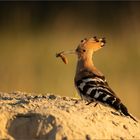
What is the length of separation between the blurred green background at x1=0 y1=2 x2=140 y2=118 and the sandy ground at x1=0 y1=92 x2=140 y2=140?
265 centimetres

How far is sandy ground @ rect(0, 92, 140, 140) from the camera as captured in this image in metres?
6.12

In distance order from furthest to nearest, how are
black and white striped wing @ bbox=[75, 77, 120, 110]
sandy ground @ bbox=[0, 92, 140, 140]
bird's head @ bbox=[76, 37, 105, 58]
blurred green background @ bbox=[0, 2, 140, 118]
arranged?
blurred green background @ bbox=[0, 2, 140, 118] < bird's head @ bbox=[76, 37, 105, 58] < black and white striped wing @ bbox=[75, 77, 120, 110] < sandy ground @ bbox=[0, 92, 140, 140]

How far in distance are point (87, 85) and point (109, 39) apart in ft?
17.6

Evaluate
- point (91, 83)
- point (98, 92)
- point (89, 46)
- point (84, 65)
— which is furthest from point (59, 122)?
point (89, 46)

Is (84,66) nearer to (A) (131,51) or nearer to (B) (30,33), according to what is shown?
(A) (131,51)

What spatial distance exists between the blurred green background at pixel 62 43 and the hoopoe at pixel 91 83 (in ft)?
5.68

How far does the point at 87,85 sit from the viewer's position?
7.07 meters

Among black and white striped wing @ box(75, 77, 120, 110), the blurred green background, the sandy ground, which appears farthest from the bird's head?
the blurred green background

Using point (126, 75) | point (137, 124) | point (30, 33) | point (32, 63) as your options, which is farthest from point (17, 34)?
point (137, 124)

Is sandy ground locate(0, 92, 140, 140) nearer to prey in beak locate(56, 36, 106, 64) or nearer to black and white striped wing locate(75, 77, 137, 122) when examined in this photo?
black and white striped wing locate(75, 77, 137, 122)

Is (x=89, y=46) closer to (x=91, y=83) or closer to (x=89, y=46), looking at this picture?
(x=89, y=46)

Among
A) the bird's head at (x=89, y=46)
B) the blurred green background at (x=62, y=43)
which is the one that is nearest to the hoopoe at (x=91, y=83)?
the bird's head at (x=89, y=46)

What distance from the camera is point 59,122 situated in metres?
6.17

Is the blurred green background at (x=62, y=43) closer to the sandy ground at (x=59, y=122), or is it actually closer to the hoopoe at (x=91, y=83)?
the hoopoe at (x=91, y=83)
